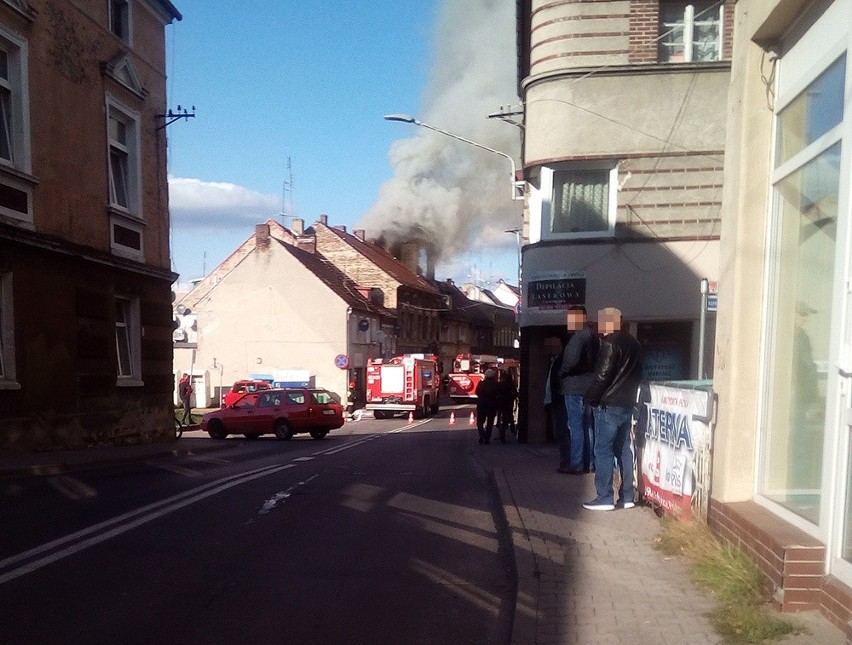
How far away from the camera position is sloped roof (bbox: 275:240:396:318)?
140 feet

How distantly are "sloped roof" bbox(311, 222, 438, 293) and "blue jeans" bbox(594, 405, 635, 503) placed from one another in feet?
140

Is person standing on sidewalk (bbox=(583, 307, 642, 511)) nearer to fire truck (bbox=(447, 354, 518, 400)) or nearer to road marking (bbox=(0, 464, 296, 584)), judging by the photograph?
road marking (bbox=(0, 464, 296, 584))

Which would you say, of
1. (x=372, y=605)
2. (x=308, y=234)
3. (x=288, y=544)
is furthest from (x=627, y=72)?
(x=308, y=234)

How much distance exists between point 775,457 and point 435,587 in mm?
2427

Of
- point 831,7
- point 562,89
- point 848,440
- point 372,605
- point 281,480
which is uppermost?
point 562,89

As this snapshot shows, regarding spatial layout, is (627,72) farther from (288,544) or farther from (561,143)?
(288,544)

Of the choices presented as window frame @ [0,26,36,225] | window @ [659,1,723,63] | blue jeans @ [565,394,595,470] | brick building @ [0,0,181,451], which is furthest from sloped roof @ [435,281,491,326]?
blue jeans @ [565,394,595,470]

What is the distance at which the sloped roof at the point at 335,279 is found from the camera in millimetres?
42625

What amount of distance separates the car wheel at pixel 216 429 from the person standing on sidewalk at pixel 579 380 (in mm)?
16600

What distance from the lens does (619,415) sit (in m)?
7.27

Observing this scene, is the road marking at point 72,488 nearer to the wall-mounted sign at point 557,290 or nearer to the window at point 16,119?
the window at point 16,119

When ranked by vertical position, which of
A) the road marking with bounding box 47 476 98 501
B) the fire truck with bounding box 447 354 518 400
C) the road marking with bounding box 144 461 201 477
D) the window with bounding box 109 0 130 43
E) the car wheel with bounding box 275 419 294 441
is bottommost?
the fire truck with bounding box 447 354 518 400

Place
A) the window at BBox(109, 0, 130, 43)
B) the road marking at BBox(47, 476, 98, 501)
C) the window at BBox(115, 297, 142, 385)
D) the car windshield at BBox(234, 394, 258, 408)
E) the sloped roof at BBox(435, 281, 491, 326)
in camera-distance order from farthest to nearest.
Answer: the sloped roof at BBox(435, 281, 491, 326) → the car windshield at BBox(234, 394, 258, 408) → the window at BBox(115, 297, 142, 385) → the window at BBox(109, 0, 130, 43) → the road marking at BBox(47, 476, 98, 501)

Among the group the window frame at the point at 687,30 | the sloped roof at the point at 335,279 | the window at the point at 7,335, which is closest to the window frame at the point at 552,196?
the window frame at the point at 687,30
